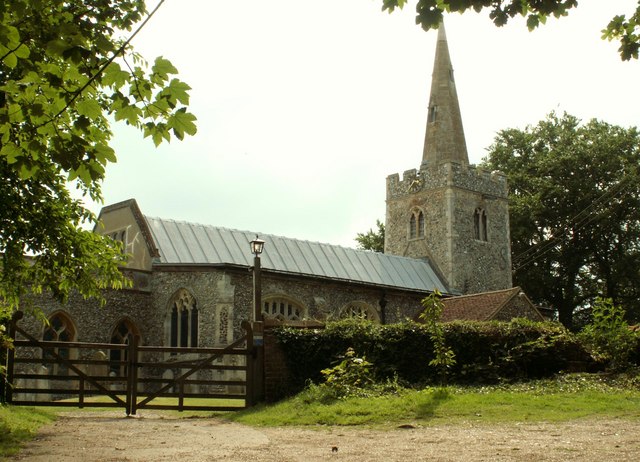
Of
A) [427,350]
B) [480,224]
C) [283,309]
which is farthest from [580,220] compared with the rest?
[427,350]

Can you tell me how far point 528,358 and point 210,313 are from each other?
35.7ft

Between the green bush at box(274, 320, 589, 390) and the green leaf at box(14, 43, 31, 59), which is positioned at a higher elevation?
the green leaf at box(14, 43, 31, 59)

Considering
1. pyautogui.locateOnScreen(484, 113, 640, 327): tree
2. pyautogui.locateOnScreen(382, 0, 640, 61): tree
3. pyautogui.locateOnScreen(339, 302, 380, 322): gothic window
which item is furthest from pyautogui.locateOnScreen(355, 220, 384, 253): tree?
pyautogui.locateOnScreen(382, 0, 640, 61): tree

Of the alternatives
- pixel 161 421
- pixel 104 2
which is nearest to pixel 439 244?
pixel 161 421

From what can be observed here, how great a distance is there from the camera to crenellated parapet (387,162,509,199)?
36156 millimetres

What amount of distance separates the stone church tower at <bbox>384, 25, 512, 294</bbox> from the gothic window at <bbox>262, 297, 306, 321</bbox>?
957cm

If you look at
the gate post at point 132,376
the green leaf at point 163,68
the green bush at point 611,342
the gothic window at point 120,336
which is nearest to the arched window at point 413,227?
the gothic window at point 120,336

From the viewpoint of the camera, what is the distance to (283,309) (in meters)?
26.9

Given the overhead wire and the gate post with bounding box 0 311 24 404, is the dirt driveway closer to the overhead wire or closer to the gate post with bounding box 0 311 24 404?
the gate post with bounding box 0 311 24 404

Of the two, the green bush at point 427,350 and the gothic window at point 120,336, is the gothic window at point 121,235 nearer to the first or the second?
the gothic window at point 120,336

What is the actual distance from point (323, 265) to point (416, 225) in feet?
28.8

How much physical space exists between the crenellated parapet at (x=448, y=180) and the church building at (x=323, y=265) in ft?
0.17

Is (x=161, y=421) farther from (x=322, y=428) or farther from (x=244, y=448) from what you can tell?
(x=244, y=448)

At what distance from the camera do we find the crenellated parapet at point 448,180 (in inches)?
1423
